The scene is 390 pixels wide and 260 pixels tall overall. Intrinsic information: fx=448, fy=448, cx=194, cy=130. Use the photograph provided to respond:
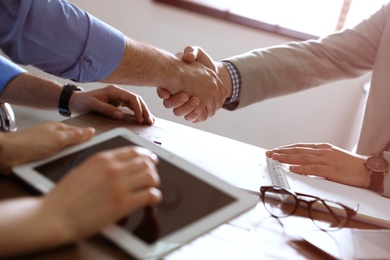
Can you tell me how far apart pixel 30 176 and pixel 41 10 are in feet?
1.84

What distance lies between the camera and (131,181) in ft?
2.10

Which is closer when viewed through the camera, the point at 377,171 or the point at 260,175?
the point at 260,175

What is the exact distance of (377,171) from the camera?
1.19 m

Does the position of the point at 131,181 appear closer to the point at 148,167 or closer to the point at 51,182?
the point at 148,167

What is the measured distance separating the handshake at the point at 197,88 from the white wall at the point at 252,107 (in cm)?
102

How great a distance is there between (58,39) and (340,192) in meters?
0.81

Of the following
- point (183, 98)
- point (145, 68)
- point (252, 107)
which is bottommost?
point (252, 107)

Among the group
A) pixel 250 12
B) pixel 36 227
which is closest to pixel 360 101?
pixel 250 12

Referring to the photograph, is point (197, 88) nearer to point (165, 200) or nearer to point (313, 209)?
point (313, 209)

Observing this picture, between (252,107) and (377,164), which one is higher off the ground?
(377,164)

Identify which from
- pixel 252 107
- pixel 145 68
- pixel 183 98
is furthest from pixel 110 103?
pixel 252 107

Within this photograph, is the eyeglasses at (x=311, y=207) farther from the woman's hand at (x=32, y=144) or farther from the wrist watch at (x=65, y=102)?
the wrist watch at (x=65, y=102)

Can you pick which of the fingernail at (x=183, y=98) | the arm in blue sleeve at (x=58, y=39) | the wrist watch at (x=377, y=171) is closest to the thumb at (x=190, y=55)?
the fingernail at (x=183, y=98)

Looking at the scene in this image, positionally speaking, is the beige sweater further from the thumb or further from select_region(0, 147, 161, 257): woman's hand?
select_region(0, 147, 161, 257): woman's hand
